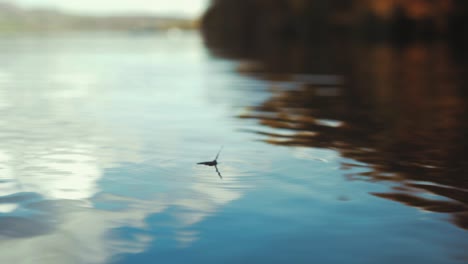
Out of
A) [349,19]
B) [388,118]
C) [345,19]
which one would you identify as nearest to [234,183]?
[388,118]

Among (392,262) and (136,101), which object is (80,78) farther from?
(392,262)

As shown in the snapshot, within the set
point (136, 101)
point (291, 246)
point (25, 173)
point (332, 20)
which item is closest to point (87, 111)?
point (136, 101)

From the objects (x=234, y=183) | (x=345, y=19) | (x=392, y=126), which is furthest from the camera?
(x=345, y=19)

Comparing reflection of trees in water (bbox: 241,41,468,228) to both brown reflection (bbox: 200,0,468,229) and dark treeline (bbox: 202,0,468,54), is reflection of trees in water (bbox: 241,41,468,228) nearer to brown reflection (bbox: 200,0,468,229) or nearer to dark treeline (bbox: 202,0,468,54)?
brown reflection (bbox: 200,0,468,229)

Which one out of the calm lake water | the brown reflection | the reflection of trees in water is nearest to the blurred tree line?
the brown reflection

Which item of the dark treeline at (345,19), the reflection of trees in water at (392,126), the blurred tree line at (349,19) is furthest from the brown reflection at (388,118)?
the dark treeline at (345,19)

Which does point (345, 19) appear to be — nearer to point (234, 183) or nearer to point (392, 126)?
point (392, 126)
